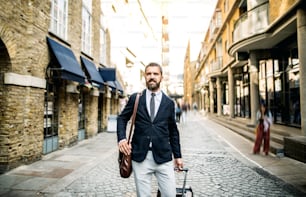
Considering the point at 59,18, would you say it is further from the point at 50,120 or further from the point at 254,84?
the point at 254,84

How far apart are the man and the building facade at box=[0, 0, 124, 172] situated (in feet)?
15.6

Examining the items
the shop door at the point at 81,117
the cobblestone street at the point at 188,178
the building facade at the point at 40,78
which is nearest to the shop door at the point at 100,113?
the building facade at the point at 40,78

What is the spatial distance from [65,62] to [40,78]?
117 cm

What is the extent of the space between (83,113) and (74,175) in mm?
6634

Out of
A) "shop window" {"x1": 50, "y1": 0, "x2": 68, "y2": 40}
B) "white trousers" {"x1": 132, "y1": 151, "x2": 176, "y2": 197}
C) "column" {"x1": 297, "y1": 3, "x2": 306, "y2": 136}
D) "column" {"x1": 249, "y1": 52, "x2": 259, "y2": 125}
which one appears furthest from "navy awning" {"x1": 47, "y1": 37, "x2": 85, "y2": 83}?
"column" {"x1": 249, "y1": 52, "x2": 259, "y2": 125}

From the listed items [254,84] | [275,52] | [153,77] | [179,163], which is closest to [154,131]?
[179,163]

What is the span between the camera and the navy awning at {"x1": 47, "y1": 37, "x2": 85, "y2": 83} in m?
7.91

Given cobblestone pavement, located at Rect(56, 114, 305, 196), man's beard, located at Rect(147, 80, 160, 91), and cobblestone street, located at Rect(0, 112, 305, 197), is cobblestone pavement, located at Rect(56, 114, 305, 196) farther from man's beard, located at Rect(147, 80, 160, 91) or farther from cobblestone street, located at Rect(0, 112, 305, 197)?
man's beard, located at Rect(147, 80, 160, 91)

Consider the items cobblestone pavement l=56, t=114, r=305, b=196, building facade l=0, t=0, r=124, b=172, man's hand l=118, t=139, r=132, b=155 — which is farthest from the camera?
building facade l=0, t=0, r=124, b=172

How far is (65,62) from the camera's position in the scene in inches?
326

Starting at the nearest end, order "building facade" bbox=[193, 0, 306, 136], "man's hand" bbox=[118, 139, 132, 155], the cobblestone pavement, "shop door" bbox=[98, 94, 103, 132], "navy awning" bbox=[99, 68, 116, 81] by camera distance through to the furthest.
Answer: "man's hand" bbox=[118, 139, 132, 155]
the cobblestone pavement
"building facade" bbox=[193, 0, 306, 136]
"navy awning" bbox=[99, 68, 116, 81]
"shop door" bbox=[98, 94, 103, 132]

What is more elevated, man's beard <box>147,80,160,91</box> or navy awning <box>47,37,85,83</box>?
navy awning <box>47,37,85,83</box>

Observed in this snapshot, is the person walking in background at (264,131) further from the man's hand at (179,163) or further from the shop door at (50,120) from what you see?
the shop door at (50,120)

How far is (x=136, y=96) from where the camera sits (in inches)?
111
